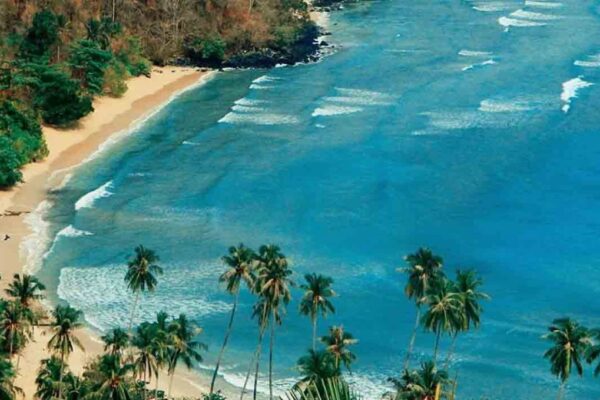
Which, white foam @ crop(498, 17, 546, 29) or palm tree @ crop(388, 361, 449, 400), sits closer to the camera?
palm tree @ crop(388, 361, 449, 400)

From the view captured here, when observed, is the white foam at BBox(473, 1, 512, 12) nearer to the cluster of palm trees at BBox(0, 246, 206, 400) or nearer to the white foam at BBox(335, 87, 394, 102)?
the white foam at BBox(335, 87, 394, 102)

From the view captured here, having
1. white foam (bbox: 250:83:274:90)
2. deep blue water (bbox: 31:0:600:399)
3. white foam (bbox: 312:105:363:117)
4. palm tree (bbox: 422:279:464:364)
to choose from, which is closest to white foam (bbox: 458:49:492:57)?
deep blue water (bbox: 31:0:600:399)

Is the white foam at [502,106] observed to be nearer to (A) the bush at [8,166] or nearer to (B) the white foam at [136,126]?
(B) the white foam at [136,126]

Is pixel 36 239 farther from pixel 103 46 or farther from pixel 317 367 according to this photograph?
pixel 103 46

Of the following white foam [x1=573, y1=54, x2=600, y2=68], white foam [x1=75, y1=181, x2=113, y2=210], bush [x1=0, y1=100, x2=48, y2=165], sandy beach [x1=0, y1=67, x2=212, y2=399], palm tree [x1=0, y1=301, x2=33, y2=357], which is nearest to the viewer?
palm tree [x1=0, y1=301, x2=33, y2=357]

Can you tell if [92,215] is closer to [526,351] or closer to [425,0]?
[526,351]

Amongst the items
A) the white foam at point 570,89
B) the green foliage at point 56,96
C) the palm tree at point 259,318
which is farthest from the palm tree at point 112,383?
the white foam at point 570,89
